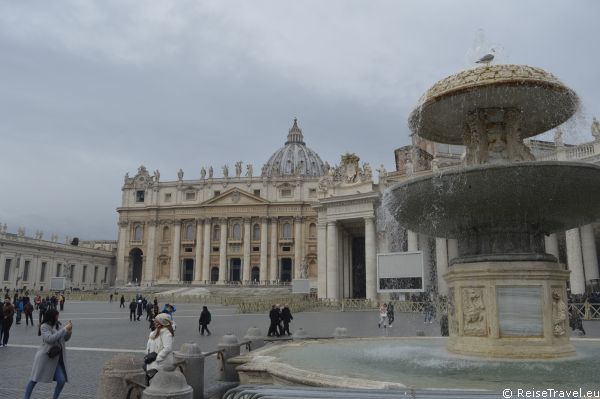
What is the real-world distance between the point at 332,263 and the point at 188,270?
154 ft

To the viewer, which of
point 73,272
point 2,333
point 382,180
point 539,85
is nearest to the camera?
point 539,85

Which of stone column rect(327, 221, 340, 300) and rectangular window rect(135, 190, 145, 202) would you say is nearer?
stone column rect(327, 221, 340, 300)

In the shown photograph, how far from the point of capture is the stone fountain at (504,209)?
21.5 ft

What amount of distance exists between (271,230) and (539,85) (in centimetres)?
6858

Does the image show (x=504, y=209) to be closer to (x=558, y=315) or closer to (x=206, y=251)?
(x=558, y=315)

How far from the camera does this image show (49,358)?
5758 mm

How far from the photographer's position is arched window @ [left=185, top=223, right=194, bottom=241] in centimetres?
7756

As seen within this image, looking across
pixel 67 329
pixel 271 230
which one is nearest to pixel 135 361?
pixel 67 329

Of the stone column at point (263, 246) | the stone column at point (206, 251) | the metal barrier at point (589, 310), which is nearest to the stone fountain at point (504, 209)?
the metal barrier at point (589, 310)

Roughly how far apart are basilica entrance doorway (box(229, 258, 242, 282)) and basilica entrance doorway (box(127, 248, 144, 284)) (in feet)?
49.1

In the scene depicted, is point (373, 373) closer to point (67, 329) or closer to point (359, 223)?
point (67, 329)

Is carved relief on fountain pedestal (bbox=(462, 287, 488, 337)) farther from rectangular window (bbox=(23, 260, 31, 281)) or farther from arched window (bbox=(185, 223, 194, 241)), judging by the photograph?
arched window (bbox=(185, 223, 194, 241))

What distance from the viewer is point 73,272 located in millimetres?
72312

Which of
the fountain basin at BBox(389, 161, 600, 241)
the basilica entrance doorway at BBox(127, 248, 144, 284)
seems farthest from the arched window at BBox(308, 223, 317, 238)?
the fountain basin at BBox(389, 161, 600, 241)
